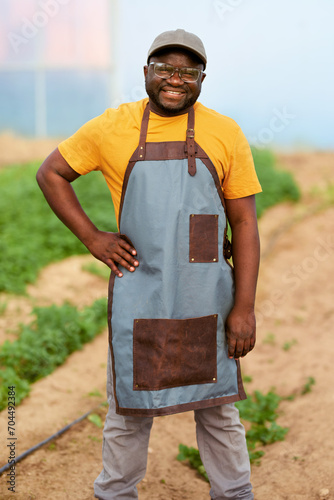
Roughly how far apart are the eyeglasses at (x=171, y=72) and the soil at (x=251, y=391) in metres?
1.94

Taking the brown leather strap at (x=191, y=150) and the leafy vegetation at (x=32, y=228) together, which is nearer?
the brown leather strap at (x=191, y=150)

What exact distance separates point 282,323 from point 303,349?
682mm

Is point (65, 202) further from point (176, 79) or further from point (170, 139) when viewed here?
point (176, 79)

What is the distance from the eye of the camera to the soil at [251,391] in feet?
9.92

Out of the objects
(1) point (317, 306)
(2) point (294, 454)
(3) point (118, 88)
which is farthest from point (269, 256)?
(3) point (118, 88)

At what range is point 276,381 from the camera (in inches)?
174

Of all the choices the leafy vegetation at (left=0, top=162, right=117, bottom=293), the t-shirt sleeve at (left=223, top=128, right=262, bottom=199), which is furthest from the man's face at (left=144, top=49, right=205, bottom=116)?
the leafy vegetation at (left=0, top=162, right=117, bottom=293)

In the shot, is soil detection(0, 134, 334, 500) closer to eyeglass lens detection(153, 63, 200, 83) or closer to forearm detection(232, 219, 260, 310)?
forearm detection(232, 219, 260, 310)

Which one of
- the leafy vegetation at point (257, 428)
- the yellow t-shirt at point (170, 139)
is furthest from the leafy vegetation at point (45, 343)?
the yellow t-shirt at point (170, 139)

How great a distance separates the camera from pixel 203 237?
2.26 meters

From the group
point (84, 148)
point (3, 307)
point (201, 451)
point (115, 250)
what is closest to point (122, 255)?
point (115, 250)

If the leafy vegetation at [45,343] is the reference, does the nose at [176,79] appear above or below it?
above

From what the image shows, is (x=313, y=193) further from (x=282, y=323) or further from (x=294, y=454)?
(x=294, y=454)

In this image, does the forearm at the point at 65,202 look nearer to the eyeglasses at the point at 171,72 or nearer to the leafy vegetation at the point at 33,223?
the eyeglasses at the point at 171,72
